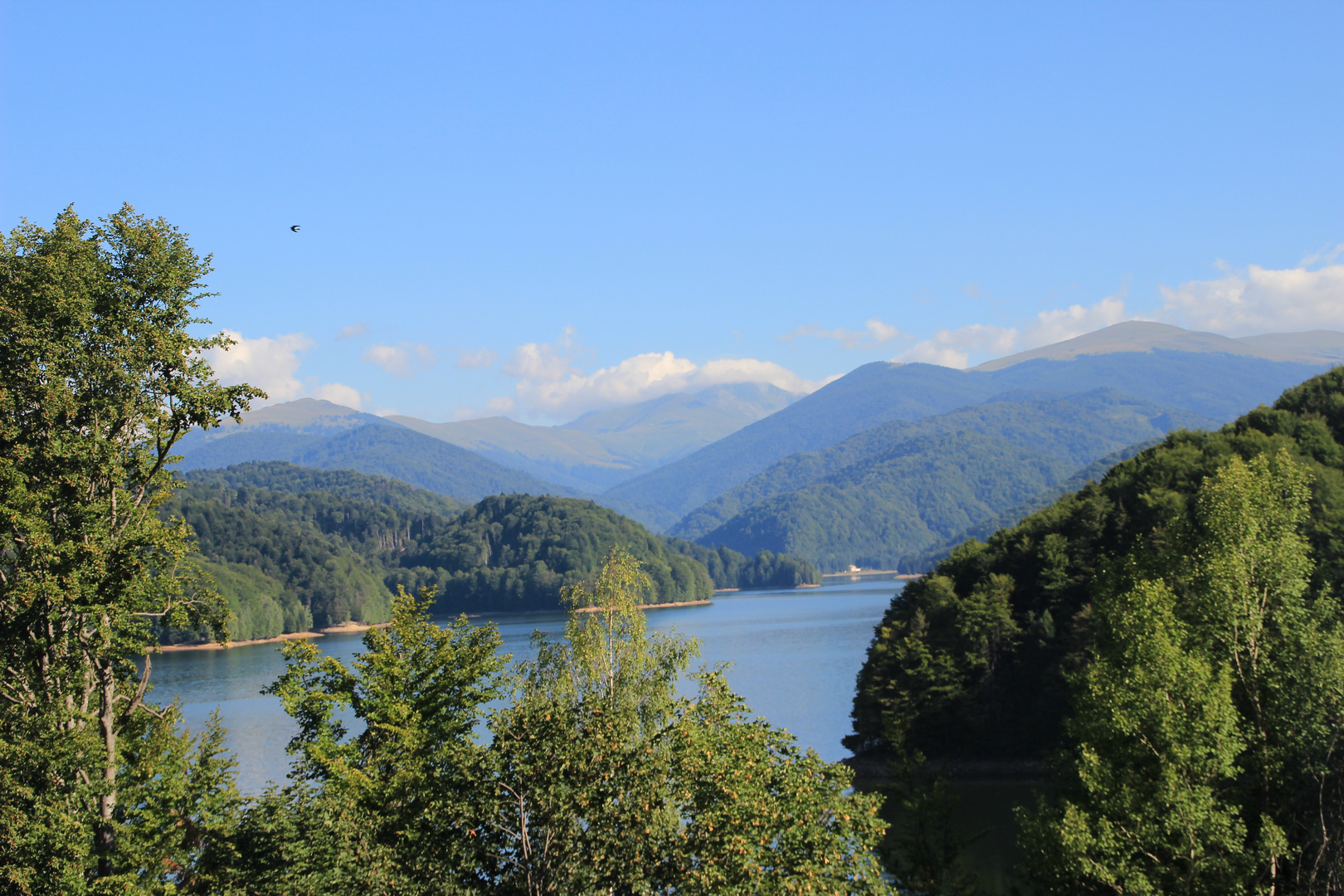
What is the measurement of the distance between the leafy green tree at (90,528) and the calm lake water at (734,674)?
652 centimetres

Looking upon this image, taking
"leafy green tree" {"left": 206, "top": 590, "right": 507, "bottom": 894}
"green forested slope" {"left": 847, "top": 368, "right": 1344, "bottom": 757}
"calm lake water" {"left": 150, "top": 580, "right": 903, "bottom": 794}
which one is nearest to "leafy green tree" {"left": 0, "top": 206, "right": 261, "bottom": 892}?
"leafy green tree" {"left": 206, "top": 590, "right": 507, "bottom": 894}

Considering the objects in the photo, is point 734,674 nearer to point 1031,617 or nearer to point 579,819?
point 1031,617

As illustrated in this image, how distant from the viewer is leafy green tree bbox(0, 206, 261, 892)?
17.8 m

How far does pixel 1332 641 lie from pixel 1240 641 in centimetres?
250

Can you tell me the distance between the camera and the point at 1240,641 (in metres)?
24.0

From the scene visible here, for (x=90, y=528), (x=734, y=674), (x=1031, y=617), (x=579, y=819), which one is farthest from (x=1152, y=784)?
(x=734, y=674)

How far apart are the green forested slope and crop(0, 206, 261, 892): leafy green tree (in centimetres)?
3563

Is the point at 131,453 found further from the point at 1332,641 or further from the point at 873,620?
the point at 873,620

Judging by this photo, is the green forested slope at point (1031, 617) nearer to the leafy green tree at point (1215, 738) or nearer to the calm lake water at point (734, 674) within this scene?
the calm lake water at point (734, 674)

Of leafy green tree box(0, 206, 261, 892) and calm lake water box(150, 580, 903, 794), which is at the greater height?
leafy green tree box(0, 206, 261, 892)

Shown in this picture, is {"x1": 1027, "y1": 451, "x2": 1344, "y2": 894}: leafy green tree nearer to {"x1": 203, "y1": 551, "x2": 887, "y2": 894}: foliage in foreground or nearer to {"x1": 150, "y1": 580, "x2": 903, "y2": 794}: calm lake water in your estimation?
{"x1": 203, "y1": 551, "x2": 887, "y2": 894}: foliage in foreground

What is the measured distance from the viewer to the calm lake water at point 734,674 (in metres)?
56.6

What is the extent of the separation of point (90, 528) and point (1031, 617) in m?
48.9

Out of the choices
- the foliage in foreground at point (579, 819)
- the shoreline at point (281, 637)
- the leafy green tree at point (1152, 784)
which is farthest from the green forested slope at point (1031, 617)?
the shoreline at point (281, 637)
